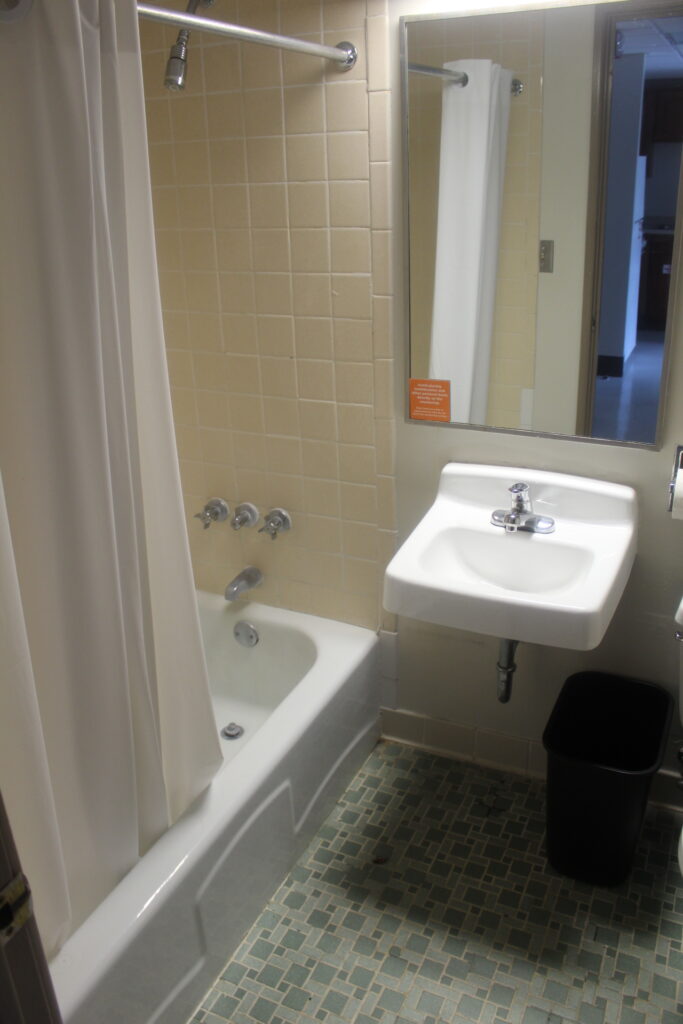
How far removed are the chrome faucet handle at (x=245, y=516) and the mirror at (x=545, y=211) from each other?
0.59 metres

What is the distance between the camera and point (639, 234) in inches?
67.1

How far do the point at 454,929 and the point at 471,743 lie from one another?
555mm

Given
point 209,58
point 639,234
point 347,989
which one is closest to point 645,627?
point 639,234

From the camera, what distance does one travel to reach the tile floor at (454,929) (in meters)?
1.70

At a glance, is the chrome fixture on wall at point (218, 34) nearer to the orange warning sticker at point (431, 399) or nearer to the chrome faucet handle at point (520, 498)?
the orange warning sticker at point (431, 399)

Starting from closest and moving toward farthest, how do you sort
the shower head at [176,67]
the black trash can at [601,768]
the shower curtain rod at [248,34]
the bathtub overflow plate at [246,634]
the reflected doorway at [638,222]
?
the shower curtain rod at [248,34] < the shower head at [176,67] < the reflected doorway at [638,222] < the black trash can at [601,768] < the bathtub overflow plate at [246,634]

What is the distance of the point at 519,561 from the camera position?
1.90m

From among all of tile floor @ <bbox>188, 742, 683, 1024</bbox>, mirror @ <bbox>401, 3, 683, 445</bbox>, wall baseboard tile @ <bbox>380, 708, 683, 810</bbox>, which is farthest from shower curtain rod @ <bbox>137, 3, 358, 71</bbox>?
tile floor @ <bbox>188, 742, 683, 1024</bbox>

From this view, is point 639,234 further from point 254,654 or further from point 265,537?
point 254,654

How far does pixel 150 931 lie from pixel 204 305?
1.42m

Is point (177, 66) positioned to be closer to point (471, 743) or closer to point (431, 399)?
point (431, 399)

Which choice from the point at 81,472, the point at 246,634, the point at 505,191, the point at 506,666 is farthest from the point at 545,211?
the point at 246,634

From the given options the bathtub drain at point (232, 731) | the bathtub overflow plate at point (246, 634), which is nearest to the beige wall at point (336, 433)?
the bathtub overflow plate at point (246, 634)

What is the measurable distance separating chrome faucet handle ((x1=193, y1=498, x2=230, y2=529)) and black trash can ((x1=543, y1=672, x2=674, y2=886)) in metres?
0.98
